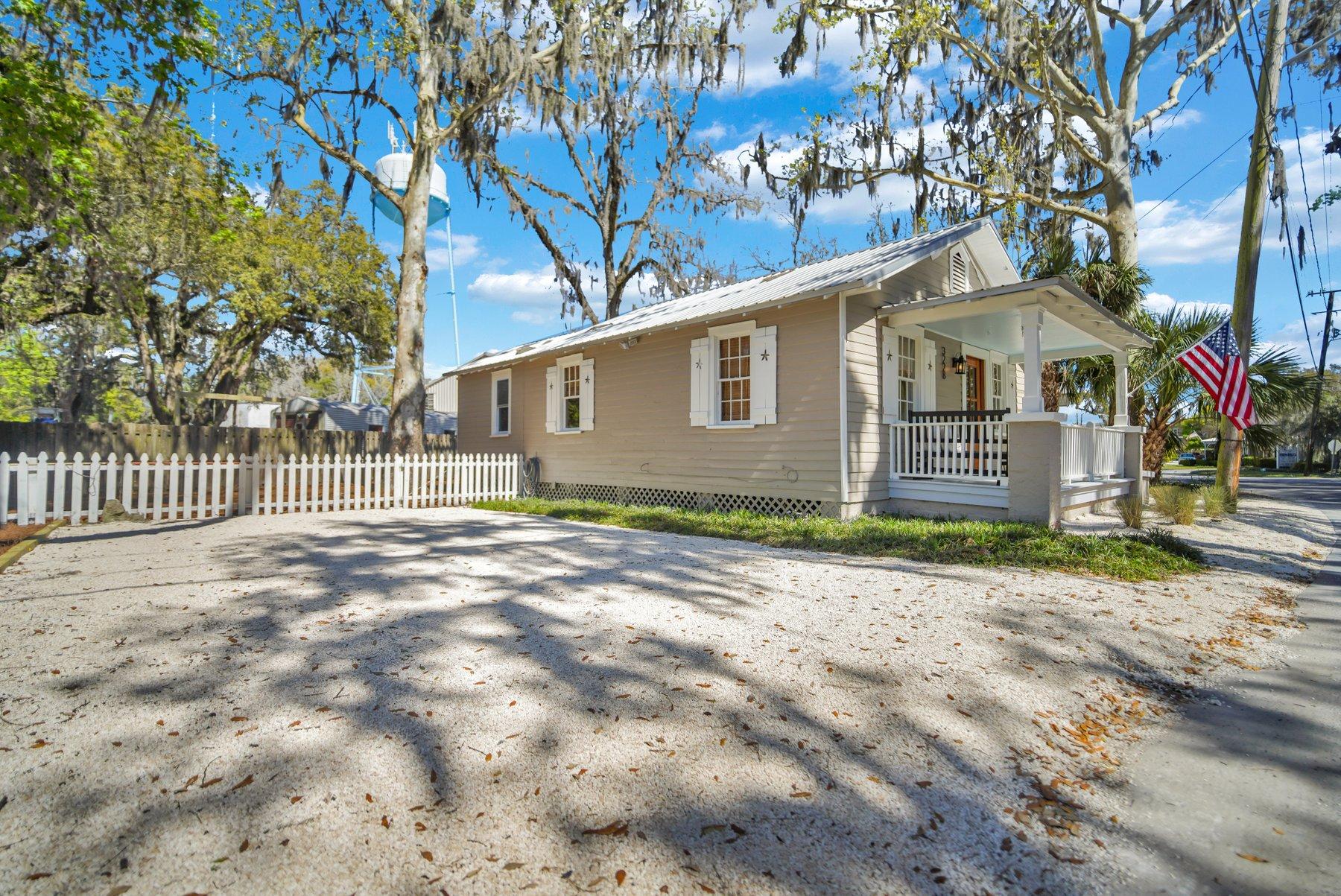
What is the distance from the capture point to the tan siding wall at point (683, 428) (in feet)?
29.7

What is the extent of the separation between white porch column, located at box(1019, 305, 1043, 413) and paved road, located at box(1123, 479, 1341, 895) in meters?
4.58

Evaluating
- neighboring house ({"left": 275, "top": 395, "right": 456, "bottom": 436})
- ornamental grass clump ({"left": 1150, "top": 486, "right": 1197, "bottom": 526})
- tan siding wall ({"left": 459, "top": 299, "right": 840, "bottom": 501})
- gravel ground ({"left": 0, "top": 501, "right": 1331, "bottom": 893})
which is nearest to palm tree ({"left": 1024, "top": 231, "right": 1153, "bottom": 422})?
ornamental grass clump ({"left": 1150, "top": 486, "right": 1197, "bottom": 526})

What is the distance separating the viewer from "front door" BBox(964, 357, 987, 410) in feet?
39.3

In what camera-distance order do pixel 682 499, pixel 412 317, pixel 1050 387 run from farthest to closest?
pixel 412 317, pixel 1050 387, pixel 682 499

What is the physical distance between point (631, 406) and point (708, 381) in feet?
6.68

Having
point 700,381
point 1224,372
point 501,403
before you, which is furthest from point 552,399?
point 1224,372

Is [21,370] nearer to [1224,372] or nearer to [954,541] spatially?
[954,541]

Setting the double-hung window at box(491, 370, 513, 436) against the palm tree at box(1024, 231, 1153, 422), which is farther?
the double-hung window at box(491, 370, 513, 436)

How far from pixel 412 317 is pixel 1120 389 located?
13.4 meters

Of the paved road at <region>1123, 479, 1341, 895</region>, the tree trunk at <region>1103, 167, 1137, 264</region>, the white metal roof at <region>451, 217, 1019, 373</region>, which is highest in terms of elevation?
the tree trunk at <region>1103, 167, 1137, 264</region>

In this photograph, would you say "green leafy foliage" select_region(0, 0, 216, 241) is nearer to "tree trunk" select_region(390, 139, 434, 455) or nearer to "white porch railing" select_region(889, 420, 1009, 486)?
"tree trunk" select_region(390, 139, 434, 455)

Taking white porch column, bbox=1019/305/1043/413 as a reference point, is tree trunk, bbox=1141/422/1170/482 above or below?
below

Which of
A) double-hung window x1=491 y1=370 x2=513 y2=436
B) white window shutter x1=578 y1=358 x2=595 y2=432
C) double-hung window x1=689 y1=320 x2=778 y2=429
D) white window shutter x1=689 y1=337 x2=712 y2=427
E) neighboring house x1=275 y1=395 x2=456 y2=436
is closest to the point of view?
double-hung window x1=689 y1=320 x2=778 y2=429

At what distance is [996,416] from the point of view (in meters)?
9.06
